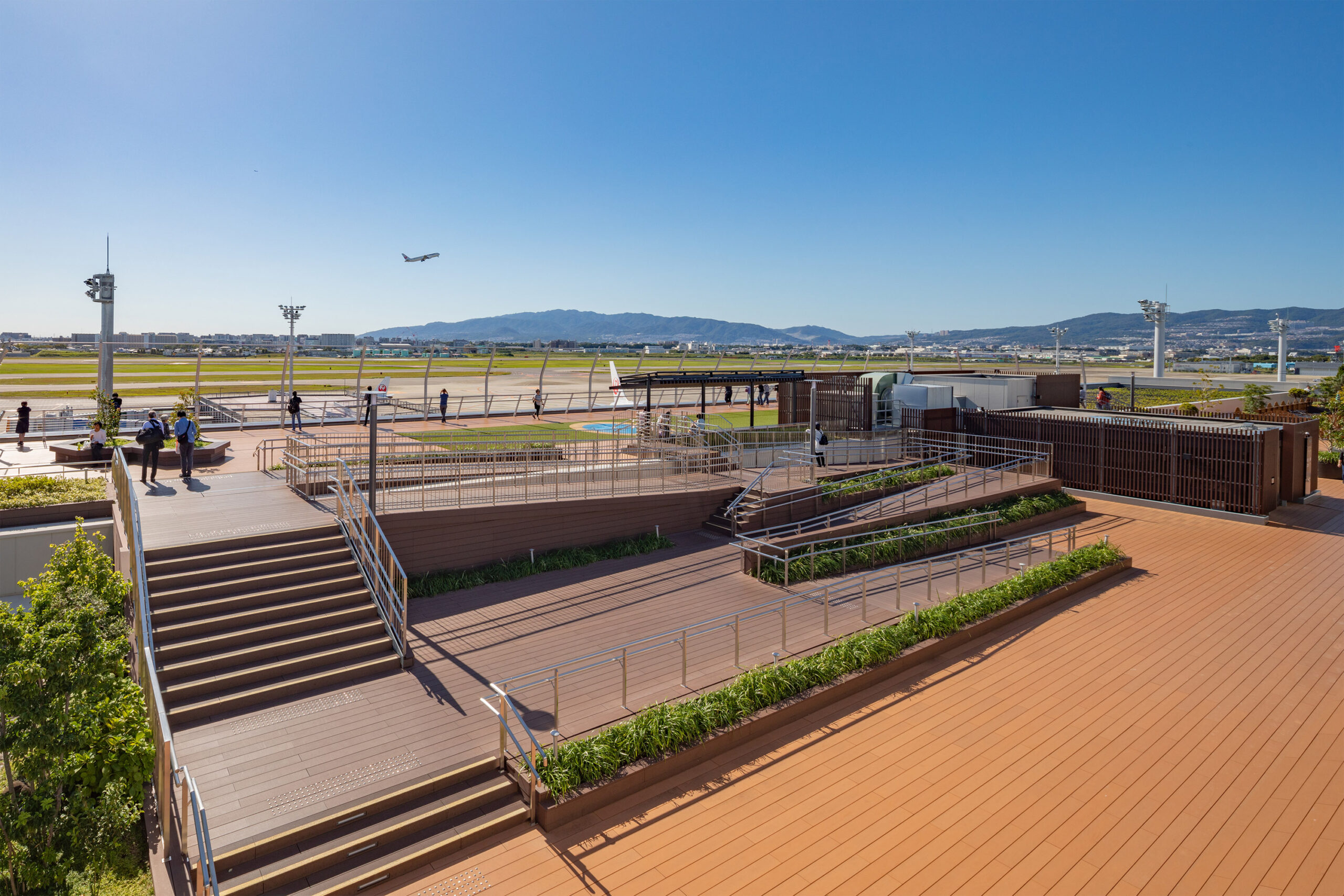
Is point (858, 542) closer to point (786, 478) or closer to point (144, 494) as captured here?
point (786, 478)

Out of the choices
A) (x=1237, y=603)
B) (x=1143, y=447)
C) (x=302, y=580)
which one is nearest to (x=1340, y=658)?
(x=1237, y=603)

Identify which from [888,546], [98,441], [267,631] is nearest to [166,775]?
[267,631]

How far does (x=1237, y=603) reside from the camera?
1267 cm

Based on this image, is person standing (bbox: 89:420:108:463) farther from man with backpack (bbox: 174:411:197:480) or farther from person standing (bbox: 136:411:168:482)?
man with backpack (bbox: 174:411:197:480)

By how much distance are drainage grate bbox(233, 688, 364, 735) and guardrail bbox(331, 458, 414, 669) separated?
2.77ft

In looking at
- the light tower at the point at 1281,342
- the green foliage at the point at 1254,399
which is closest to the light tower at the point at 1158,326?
the light tower at the point at 1281,342

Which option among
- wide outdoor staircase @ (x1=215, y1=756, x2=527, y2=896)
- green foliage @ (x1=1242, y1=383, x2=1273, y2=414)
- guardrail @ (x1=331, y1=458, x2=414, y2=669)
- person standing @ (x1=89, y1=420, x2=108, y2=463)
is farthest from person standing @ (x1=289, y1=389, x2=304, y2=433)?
green foliage @ (x1=1242, y1=383, x2=1273, y2=414)

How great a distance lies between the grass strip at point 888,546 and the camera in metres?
13.6

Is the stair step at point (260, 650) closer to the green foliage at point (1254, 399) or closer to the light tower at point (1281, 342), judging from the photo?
the green foliage at point (1254, 399)

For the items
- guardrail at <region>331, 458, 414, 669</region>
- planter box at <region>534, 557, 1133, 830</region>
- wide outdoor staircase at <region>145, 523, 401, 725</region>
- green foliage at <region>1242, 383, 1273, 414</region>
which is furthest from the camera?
green foliage at <region>1242, 383, 1273, 414</region>

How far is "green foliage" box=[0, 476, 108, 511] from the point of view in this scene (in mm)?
14602

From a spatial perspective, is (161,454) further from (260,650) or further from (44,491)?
(260,650)

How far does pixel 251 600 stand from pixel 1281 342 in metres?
60.9

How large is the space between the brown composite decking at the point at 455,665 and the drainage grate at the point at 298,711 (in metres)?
0.02
